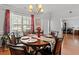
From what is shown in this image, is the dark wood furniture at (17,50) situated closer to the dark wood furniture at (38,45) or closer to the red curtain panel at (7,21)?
the dark wood furniture at (38,45)

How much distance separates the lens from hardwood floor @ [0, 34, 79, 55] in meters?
2.08

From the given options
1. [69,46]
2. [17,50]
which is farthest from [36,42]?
[69,46]

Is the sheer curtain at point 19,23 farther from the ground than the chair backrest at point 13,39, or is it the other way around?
the sheer curtain at point 19,23

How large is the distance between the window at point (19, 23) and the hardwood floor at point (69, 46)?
1.44ft

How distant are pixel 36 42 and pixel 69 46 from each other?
605mm

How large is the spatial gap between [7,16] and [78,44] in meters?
1.38

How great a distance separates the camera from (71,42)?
2.11 metres

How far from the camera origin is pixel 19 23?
6.88ft

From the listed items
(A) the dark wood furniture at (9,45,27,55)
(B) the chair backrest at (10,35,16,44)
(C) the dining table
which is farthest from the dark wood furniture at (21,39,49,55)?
(B) the chair backrest at (10,35,16,44)

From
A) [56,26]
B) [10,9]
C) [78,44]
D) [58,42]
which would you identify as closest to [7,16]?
[10,9]

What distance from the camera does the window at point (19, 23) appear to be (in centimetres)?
206

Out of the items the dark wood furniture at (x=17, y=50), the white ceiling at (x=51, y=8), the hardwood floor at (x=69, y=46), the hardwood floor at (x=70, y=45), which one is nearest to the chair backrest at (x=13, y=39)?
the dark wood furniture at (x=17, y=50)

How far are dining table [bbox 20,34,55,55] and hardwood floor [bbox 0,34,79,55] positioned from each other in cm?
22
